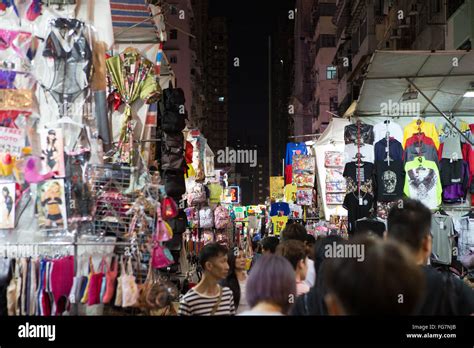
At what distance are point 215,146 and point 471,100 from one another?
8536 centimetres

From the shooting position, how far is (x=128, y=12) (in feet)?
24.5

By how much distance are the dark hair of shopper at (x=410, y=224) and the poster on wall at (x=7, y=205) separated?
359 centimetres

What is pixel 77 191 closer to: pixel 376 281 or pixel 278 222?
pixel 376 281

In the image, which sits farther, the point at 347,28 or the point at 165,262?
the point at 347,28

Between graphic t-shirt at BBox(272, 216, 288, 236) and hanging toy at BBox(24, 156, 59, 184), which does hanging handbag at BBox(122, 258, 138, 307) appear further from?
graphic t-shirt at BBox(272, 216, 288, 236)

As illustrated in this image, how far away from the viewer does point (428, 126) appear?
30.9 ft

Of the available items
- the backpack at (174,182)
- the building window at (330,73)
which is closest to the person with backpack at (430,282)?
the backpack at (174,182)

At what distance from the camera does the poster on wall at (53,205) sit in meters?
6.04

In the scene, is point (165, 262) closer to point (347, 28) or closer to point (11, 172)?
point (11, 172)

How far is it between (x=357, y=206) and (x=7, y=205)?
5.10 metres

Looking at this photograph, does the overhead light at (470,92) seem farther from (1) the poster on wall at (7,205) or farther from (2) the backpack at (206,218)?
(2) the backpack at (206,218)

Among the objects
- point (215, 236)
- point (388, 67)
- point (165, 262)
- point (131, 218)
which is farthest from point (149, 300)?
point (215, 236)

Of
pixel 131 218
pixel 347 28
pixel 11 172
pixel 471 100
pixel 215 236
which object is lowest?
pixel 215 236

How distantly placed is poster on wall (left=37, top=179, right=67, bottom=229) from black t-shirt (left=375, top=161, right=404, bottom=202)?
4839 mm
